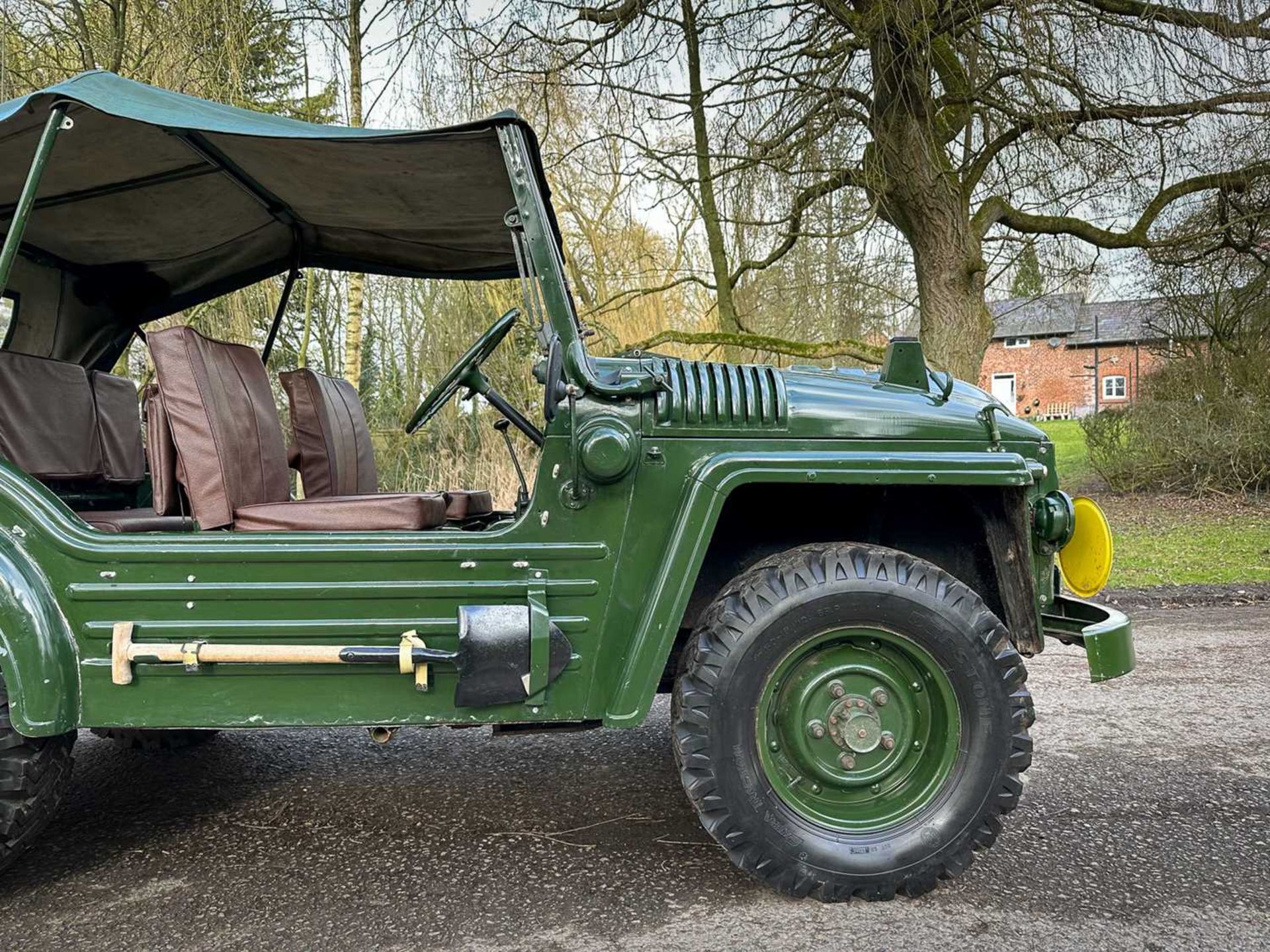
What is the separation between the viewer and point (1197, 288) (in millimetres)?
13602

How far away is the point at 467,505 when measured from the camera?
3.80m

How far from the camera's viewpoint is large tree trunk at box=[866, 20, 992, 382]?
8227 mm

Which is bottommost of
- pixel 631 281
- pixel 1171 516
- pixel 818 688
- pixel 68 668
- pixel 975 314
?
pixel 1171 516

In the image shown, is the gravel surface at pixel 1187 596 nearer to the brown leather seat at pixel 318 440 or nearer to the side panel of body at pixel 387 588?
the side panel of body at pixel 387 588

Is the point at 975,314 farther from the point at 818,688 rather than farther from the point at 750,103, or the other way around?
the point at 818,688

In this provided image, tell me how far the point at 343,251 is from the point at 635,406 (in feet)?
6.89

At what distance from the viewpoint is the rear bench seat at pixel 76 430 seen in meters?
3.36

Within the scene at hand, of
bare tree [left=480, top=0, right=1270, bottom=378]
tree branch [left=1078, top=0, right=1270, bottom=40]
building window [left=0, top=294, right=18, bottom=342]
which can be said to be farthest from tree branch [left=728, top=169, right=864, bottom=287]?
building window [left=0, top=294, right=18, bottom=342]

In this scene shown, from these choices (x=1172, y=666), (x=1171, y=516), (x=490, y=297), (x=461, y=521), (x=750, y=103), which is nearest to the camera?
(x=461, y=521)

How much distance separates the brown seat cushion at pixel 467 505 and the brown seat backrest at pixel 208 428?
71 centimetres

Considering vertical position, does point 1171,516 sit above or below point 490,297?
below

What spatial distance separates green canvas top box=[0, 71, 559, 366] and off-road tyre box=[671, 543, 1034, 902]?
1.44 m

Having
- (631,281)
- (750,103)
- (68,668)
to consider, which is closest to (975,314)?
(750,103)

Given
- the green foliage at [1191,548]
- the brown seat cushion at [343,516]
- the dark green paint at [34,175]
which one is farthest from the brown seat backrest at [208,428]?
the green foliage at [1191,548]
